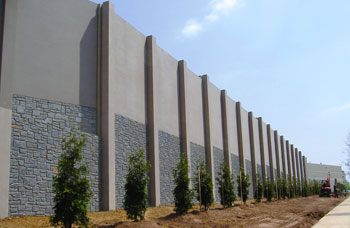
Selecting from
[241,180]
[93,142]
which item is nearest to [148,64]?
[93,142]

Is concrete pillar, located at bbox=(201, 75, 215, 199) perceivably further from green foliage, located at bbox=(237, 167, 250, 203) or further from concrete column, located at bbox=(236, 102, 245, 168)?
concrete column, located at bbox=(236, 102, 245, 168)

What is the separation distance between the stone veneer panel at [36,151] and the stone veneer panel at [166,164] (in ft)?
18.9

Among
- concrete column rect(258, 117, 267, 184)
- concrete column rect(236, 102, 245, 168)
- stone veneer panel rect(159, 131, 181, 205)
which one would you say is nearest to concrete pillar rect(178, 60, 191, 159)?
stone veneer panel rect(159, 131, 181, 205)

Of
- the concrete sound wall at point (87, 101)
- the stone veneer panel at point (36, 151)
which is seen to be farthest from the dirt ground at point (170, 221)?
the concrete sound wall at point (87, 101)

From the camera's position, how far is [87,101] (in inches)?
693

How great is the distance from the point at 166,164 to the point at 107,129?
245 inches

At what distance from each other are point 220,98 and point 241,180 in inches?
374

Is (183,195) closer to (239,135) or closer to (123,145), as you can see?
(123,145)

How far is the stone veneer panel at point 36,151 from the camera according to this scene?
14008 mm

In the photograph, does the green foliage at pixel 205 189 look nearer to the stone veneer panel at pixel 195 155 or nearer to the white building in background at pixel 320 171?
the stone veneer panel at pixel 195 155

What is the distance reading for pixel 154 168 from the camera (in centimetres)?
2084

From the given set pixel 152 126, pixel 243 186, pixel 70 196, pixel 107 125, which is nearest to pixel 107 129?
pixel 107 125

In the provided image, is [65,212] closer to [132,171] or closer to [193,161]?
[132,171]

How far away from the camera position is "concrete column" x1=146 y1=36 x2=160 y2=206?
20.7 metres
